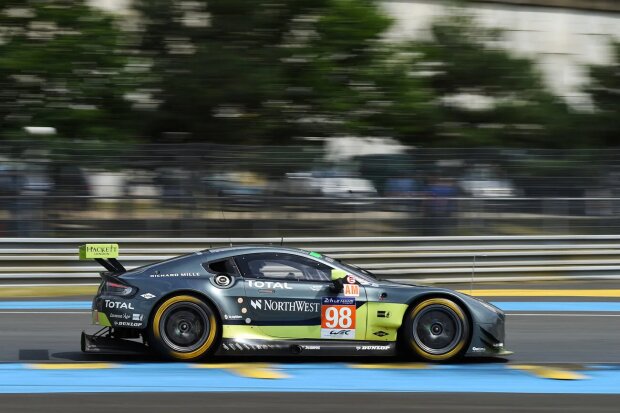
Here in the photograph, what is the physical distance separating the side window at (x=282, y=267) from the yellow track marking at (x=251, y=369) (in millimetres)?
793

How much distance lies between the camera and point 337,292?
28.7 ft

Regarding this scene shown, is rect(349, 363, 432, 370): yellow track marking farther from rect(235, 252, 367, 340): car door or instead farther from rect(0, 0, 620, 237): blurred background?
rect(0, 0, 620, 237): blurred background

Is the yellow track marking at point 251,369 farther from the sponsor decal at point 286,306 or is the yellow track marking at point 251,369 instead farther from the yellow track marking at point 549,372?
the yellow track marking at point 549,372

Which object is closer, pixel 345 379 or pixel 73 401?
pixel 73 401

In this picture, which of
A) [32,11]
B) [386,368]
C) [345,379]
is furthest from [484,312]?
[32,11]

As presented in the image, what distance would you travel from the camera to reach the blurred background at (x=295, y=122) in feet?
50.3

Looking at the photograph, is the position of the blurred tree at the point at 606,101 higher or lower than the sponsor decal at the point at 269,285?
higher

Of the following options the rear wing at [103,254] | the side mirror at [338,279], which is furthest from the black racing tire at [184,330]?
the side mirror at [338,279]

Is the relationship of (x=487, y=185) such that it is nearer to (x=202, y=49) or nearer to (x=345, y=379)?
(x=202, y=49)

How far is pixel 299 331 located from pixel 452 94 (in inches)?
624

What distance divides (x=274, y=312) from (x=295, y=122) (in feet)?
41.2

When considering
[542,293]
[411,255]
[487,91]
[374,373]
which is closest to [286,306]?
[374,373]

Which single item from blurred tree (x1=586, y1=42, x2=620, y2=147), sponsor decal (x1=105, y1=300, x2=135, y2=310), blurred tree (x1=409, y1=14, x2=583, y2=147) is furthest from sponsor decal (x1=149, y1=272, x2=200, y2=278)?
blurred tree (x1=586, y1=42, x2=620, y2=147)

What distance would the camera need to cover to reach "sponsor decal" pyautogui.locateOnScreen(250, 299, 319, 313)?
8.70 m
